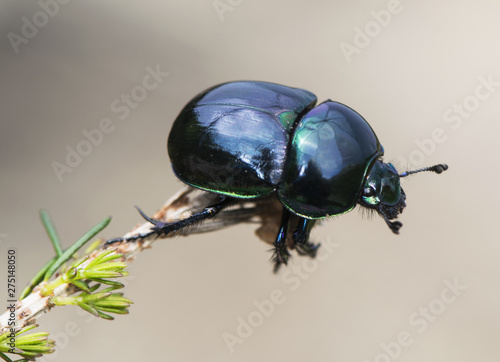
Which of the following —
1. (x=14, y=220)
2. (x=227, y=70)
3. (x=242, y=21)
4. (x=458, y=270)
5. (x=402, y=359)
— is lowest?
(x=402, y=359)

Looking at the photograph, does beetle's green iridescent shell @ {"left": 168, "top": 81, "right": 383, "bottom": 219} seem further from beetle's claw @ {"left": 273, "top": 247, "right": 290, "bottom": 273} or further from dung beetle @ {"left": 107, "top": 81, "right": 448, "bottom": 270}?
beetle's claw @ {"left": 273, "top": 247, "right": 290, "bottom": 273}

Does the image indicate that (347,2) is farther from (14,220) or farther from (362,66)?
(14,220)

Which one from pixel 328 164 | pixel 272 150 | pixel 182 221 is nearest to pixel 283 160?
pixel 272 150

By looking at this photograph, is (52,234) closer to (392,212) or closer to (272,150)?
(272,150)

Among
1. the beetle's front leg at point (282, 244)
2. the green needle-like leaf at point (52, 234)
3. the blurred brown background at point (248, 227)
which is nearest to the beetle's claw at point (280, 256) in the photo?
the beetle's front leg at point (282, 244)

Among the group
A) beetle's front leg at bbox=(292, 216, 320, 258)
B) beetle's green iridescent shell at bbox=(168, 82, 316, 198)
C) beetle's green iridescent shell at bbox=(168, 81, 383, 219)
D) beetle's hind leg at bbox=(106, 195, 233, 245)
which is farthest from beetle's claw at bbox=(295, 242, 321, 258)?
beetle's hind leg at bbox=(106, 195, 233, 245)

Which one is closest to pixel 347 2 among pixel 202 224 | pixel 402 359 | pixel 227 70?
pixel 227 70
